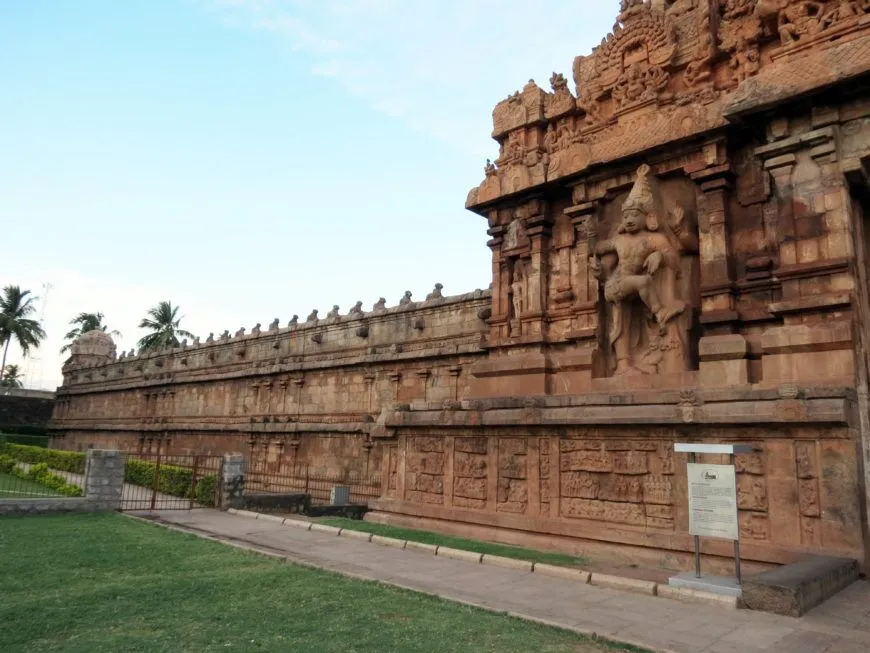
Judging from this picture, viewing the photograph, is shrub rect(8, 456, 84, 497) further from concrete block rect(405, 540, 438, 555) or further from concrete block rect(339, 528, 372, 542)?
concrete block rect(405, 540, 438, 555)

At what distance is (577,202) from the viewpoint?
11.5 meters

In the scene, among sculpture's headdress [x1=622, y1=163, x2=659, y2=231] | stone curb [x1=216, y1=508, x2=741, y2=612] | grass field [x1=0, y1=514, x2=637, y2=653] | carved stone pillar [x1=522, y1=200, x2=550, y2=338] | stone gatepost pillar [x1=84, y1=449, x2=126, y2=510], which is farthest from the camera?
stone gatepost pillar [x1=84, y1=449, x2=126, y2=510]

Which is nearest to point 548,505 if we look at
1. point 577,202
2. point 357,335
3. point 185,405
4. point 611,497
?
point 611,497

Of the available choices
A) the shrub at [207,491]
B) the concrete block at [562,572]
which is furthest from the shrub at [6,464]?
the concrete block at [562,572]

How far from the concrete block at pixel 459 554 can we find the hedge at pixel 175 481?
7382 mm

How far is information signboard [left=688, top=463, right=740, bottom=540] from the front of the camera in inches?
260

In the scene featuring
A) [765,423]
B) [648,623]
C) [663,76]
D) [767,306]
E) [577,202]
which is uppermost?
[663,76]

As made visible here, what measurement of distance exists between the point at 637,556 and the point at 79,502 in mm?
10685

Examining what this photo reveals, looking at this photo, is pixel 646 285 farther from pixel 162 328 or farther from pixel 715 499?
pixel 162 328

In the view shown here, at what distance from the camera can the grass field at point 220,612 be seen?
4848 millimetres

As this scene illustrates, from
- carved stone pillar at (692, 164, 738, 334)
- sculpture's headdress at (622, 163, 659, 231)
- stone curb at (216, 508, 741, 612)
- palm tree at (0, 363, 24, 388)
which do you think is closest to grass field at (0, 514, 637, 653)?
stone curb at (216, 508, 741, 612)

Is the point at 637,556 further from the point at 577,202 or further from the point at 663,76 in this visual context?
the point at 663,76

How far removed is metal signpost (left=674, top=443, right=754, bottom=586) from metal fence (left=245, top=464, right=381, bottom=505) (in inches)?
449

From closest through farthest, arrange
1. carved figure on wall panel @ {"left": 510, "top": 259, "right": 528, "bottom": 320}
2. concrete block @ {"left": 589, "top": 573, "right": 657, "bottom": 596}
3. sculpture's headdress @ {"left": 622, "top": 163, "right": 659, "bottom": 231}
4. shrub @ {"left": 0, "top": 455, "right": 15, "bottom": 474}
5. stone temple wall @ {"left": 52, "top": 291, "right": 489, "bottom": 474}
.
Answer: concrete block @ {"left": 589, "top": 573, "right": 657, "bottom": 596}, sculpture's headdress @ {"left": 622, "top": 163, "right": 659, "bottom": 231}, carved figure on wall panel @ {"left": 510, "top": 259, "right": 528, "bottom": 320}, stone temple wall @ {"left": 52, "top": 291, "right": 489, "bottom": 474}, shrub @ {"left": 0, "top": 455, "right": 15, "bottom": 474}
